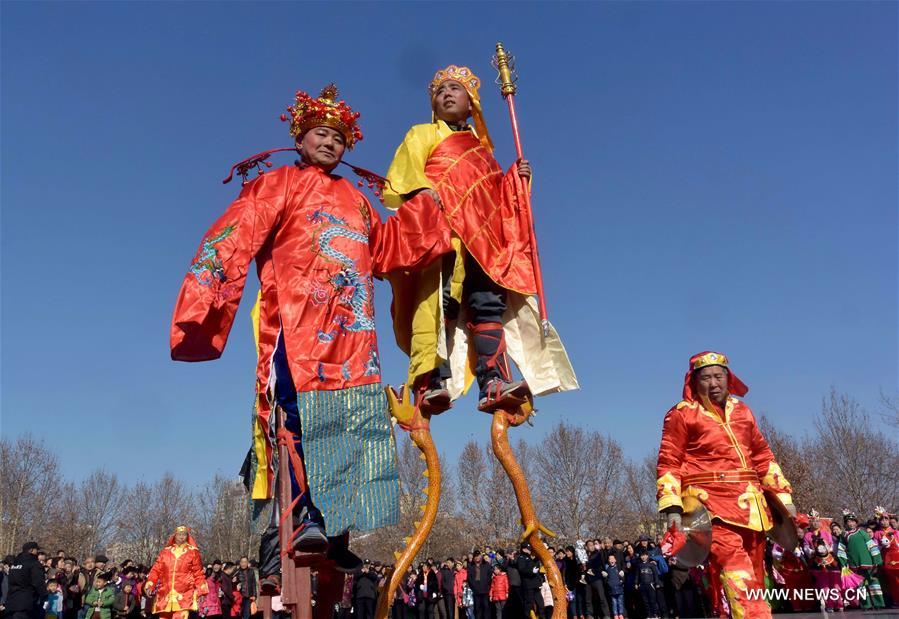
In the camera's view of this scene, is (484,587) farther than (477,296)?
Yes

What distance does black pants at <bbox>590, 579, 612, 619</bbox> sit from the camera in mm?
14633

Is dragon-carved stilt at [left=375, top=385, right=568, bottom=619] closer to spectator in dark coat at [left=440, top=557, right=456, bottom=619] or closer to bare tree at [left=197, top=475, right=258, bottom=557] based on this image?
spectator in dark coat at [left=440, top=557, right=456, bottom=619]

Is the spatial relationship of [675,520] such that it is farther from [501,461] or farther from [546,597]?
[546,597]

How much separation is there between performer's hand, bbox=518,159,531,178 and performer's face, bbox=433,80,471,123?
70cm

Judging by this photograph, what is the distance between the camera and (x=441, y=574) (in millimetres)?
17500

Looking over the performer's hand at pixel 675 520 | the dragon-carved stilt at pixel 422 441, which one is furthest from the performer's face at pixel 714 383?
the dragon-carved stilt at pixel 422 441

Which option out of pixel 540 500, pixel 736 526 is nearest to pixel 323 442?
pixel 736 526

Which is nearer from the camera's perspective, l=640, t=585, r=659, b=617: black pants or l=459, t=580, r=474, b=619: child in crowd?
l=640, t=585, r=659, b=617: black pants

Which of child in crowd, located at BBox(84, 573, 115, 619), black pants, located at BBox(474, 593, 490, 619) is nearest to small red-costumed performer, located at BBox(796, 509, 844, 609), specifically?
black pants, located at BBox(474, 593, 490, 619)

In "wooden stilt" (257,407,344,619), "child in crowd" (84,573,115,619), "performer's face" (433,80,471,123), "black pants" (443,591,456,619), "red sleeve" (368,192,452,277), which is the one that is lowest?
"black pants" (443,591,456,619)

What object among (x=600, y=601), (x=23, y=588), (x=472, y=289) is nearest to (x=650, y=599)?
(x=600, y=601)

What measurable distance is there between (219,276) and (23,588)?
367 inches

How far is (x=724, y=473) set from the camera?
590 cm

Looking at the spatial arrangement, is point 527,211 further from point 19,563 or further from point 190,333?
point 19,563
